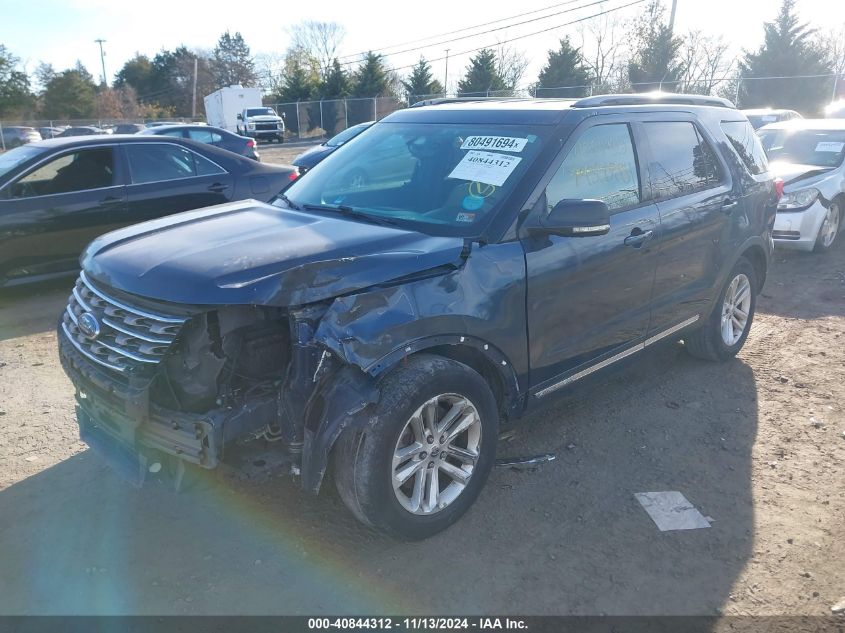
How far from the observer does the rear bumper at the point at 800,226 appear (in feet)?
28.4

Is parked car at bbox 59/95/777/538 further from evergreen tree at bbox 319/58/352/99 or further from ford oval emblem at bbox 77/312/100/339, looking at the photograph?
evergreen tree at bbox 319/58/352/99

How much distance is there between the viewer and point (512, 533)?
324cm

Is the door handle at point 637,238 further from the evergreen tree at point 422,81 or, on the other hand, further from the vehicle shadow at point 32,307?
Result: the evergreen tree at point 422,81

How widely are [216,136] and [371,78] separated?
35.0 m

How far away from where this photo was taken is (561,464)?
Result: 152 inches

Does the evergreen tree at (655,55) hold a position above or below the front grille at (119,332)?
above

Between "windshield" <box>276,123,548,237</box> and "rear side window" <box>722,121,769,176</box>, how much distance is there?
223cm

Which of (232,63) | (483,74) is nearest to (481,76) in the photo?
(483,74)

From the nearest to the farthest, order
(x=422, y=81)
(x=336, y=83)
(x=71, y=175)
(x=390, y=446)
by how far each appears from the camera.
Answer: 1. (x=390, y=446)
2. (x=71, y=175)
3. (x=422, y=81)
4. (x=336, y=83)

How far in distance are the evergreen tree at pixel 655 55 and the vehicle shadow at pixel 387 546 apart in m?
30.3

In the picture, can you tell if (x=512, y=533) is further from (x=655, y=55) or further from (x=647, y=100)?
(x=655, y=55)

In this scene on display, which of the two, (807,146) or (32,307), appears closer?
(32,307)

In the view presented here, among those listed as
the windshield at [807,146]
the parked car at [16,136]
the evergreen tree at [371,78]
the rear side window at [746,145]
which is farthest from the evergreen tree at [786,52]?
the parked car at [16,136]

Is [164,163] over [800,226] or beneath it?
A: over
